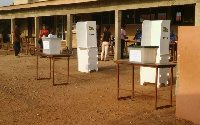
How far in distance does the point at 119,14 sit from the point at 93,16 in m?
7.22

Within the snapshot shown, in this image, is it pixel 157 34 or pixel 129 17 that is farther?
pixel 129 17

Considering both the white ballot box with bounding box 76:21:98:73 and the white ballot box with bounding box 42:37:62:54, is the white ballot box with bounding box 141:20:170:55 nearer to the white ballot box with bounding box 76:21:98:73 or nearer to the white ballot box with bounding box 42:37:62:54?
the white ballot box with bounding box 42:37:62:54

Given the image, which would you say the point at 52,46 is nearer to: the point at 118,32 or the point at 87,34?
the point at 87,34

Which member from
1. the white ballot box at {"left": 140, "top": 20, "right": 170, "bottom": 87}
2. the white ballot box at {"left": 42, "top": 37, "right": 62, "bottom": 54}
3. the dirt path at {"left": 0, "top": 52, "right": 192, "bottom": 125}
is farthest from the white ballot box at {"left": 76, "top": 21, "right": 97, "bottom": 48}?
the white ballot box at {"left": 140, "top": 20, "right": 170, "bottom": 87}

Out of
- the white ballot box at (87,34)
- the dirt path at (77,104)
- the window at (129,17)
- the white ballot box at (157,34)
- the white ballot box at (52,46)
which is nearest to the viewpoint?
the dirt path at (77,104)

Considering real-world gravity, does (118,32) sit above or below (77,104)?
above

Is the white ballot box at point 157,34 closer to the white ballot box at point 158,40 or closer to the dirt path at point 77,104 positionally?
the white ballot box at point 158,40

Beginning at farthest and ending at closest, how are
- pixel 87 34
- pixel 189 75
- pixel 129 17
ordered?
1. pixel 129 17
2. pixel 87 34
3. pixel 189 75

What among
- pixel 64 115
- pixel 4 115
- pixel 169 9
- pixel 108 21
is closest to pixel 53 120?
pixel 64 115

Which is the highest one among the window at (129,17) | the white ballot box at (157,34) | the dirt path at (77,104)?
the window at (129,17)

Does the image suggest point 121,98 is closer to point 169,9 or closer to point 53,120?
point 53,120

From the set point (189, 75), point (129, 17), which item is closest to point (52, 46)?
point (189, 75)

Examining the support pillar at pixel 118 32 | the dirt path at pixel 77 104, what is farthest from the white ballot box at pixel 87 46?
the support pillar at pixel 118 32

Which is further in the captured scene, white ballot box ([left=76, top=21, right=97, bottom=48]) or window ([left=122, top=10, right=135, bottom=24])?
window ([left=122, top=10, right=135, bottom=24])
